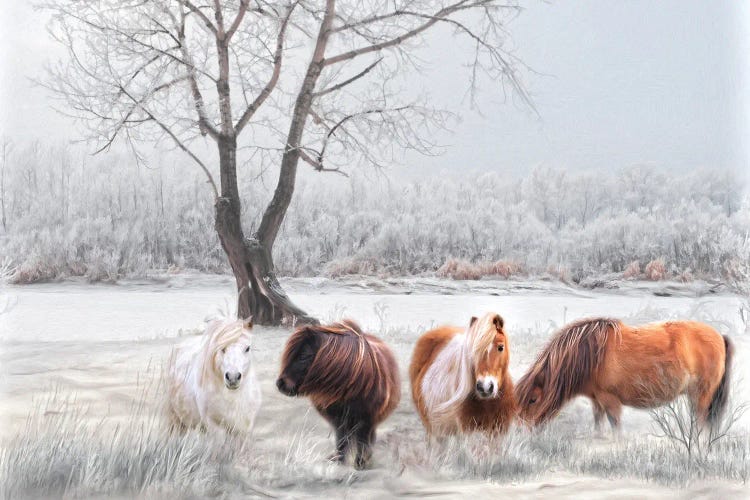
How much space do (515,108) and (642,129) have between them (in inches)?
20.0

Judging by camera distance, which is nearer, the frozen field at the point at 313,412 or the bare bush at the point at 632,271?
the frozen field at the point at 313,412

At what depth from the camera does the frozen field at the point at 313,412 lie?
10.2 feet

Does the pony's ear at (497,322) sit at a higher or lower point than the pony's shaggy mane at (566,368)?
higher

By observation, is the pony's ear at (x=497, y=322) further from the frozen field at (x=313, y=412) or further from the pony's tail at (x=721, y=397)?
the pony's tail at (x=721, y=397)

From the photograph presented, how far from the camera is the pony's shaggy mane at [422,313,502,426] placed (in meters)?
3.02

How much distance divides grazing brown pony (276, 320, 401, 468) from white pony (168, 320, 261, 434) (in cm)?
12

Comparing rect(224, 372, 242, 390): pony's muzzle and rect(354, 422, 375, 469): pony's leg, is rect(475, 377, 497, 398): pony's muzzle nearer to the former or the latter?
rect(354, 422, 375, 469): pony's leg

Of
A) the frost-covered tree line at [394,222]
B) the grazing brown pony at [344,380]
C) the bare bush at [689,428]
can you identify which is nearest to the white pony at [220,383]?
the grazing brown pony at [344,380]

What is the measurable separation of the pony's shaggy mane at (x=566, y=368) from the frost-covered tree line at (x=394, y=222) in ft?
1.13

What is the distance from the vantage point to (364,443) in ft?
10.2

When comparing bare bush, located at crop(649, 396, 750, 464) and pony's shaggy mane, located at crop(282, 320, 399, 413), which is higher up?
pony's shaggy mane, located at crop(282, 320, 399, 413)

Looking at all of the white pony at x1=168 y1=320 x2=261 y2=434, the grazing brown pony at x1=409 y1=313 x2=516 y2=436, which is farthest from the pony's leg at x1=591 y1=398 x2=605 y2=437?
the white pony at x1=168 y1=320 x2=261 y2=434

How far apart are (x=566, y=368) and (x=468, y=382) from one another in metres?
0.41

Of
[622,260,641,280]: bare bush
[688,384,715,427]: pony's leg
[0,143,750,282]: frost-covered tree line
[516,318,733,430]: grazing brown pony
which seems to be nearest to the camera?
[516,318,733,430]: grazing brown pony
